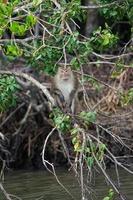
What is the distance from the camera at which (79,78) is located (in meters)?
13.0

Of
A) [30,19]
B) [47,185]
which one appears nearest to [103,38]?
[30,19]

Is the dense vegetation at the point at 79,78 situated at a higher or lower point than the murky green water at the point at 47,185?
higher

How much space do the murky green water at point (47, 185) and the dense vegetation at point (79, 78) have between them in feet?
1.24

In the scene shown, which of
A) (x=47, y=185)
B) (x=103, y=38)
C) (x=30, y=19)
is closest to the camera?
(x=30, y=19)

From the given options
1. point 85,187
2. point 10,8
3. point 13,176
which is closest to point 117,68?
point 85,187

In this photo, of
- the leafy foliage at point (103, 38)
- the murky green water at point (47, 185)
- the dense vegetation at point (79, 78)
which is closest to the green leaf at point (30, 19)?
the dense vegetation at point (79, 78)

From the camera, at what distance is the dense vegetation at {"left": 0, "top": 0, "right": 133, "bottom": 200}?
27.4 ft

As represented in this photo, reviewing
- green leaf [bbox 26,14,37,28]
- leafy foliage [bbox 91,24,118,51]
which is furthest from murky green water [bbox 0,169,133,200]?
green leaf [bbox 26,14,37,28]

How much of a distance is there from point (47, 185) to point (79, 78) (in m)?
2.02

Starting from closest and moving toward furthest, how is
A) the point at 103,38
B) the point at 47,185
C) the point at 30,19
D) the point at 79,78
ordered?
the point at 30,19 → the point at 103,38 → the point at 47,185 → the point at 79,78

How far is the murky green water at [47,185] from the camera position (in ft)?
36.5

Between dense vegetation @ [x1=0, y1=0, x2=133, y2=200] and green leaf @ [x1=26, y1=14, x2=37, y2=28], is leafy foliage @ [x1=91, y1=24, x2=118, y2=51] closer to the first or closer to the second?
dense vegetation @ [x1=0, y1=0, x2=133, y2=200]

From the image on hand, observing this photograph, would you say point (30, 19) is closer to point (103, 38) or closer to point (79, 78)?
point (103, 38)

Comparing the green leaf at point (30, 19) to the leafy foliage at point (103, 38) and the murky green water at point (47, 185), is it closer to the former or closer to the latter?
the leafy foliage at point (103, 38)
